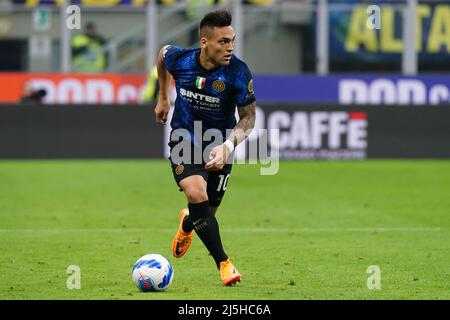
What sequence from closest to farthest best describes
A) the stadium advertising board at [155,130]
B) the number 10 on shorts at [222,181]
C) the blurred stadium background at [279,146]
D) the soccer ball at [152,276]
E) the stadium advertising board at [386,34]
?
the soccer ball at [152,276] → the number 10 on shorts at [222,181] → the blurred stadium background at [279,146] → the stadium advertising board at [155,130] → the stadium advertising board at [386,34]

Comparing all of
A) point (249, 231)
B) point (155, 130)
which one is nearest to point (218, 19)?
point (249, 231)

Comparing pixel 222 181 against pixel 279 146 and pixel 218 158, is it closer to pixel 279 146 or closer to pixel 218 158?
pixel 218 158

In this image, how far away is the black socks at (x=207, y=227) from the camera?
9.07 meters

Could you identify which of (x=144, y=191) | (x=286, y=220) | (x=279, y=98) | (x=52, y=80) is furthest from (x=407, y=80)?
(x=286, y=220)

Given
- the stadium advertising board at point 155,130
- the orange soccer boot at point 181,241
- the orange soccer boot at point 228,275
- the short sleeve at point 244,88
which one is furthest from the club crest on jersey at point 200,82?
the stadium advertising board at point 155,130

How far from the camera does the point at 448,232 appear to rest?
42.3 feet

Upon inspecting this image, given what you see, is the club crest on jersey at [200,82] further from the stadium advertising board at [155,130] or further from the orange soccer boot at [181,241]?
the stadium advertising board at [155,130]

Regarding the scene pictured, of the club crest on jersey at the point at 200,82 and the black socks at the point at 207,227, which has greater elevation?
the club crest on jersey at the point at 200,82

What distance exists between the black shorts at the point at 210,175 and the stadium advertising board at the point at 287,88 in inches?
708

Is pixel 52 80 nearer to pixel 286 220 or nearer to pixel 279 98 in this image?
pixel 279 98

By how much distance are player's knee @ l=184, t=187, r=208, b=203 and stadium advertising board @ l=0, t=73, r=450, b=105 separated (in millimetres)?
18558

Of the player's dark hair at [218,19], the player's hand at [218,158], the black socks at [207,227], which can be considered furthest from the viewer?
the player's dark hair at [218,19]

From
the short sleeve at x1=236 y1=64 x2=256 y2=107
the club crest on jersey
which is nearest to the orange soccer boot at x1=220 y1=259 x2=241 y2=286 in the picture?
the short sleeve at x1=236 y1=64 x2=256 y2=107

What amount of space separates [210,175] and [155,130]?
14.0 m
